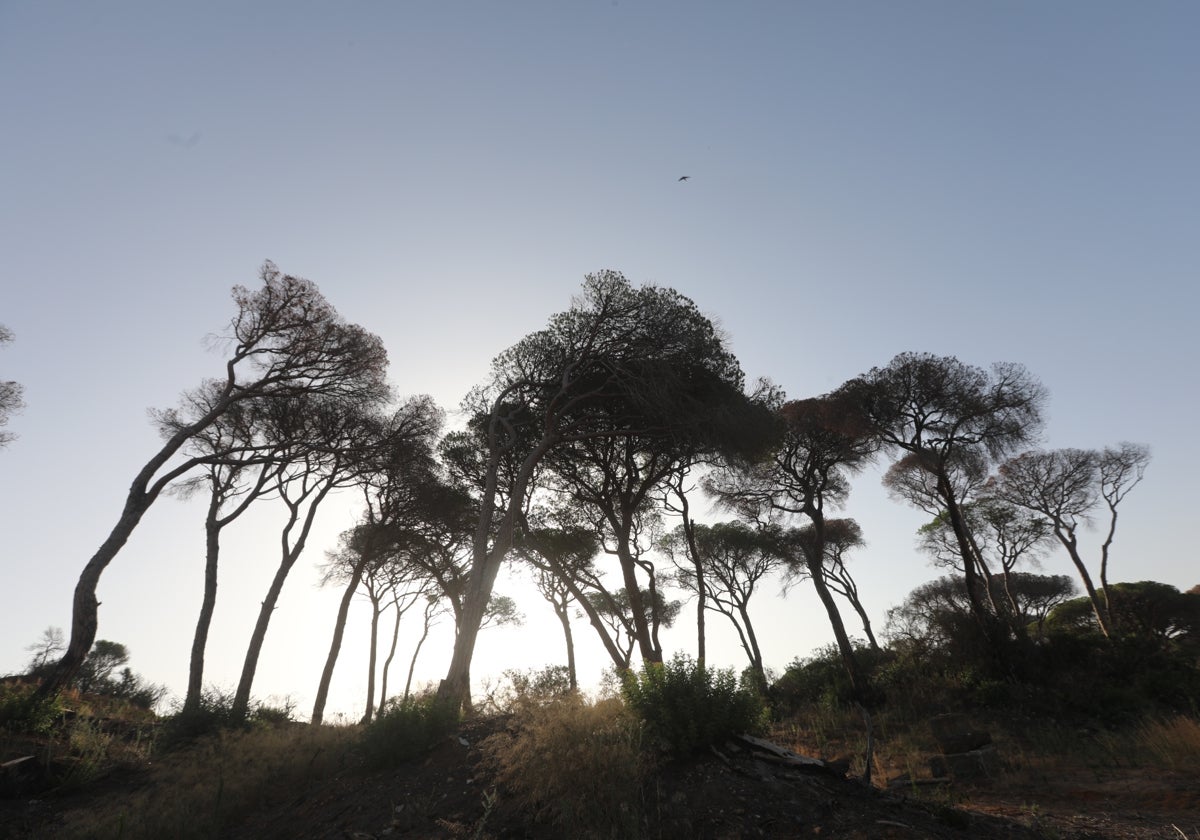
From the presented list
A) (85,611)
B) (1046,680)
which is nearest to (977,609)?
(1046,680)

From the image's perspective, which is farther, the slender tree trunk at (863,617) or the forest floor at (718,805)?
the slender tree trunk at (863,617)

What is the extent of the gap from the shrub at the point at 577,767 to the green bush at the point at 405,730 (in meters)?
1.10

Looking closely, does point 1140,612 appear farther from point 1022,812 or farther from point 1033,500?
point 1022,812

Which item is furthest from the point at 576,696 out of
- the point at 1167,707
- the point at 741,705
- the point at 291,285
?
the point at 1167,707

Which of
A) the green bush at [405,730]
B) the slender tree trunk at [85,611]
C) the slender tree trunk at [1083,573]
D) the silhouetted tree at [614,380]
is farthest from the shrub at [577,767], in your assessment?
the slender tree trunk at [1083,573]

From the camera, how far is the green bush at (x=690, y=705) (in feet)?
23.2

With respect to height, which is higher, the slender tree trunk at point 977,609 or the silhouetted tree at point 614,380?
the silhouetted tree at point 614,380

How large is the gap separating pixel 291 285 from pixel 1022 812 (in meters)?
17.4

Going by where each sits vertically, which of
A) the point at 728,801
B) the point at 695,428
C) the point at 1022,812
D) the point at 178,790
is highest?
the point at 695,428

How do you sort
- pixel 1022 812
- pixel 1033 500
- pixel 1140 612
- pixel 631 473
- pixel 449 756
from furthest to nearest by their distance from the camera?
pixel 1033 500 → pixel 1140 612 → pixel 631 473 → pixel 449 756 → pixel 1022 812

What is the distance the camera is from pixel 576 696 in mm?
8492

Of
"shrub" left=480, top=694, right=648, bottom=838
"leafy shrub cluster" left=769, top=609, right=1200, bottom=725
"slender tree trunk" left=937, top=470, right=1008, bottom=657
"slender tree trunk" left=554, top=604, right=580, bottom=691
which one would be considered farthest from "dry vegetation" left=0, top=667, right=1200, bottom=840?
"slender tree trunk" left=554, top=604, right=580, bottom=691

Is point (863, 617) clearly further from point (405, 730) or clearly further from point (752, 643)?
point (405, 730)

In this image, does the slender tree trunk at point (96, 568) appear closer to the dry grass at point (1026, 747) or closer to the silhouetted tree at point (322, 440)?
the silhouetted tree at point (322, 440)
